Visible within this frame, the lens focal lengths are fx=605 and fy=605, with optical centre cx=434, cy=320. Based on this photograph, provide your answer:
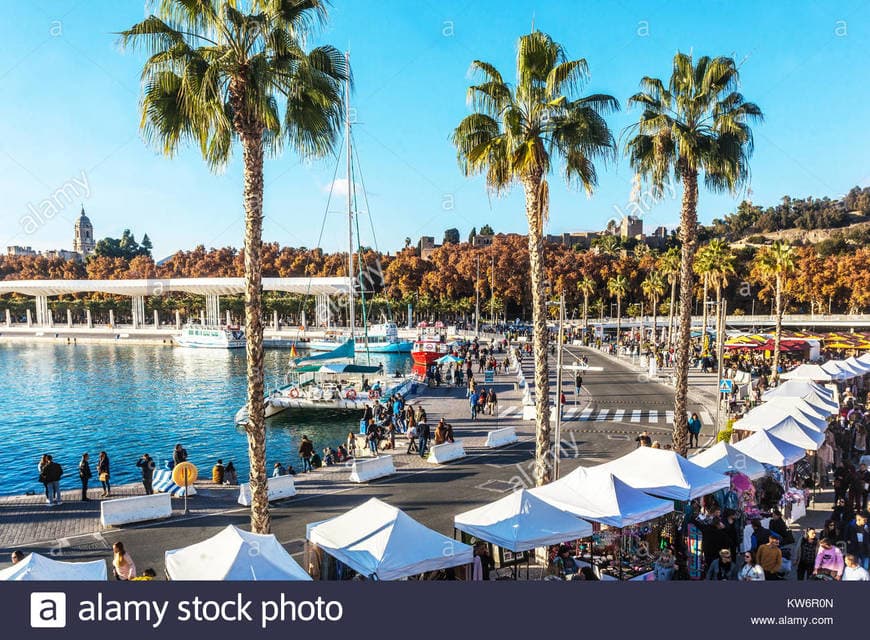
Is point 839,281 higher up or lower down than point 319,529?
higher up

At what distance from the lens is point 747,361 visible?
4362 cm

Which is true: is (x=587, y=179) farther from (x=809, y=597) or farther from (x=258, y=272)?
(x=809, y=597)

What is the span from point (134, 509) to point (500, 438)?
42.1 ft

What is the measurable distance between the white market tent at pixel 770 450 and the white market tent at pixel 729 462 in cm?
A: 36

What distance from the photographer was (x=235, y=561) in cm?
806

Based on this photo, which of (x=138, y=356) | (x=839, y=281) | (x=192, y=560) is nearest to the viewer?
(x=192, y=560)

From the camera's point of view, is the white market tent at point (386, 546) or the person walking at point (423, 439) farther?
the person walking at point (423, 439)

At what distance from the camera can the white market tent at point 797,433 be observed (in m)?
15.4

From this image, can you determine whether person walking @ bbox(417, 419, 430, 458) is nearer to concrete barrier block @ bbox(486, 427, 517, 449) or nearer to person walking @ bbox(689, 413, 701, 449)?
concrete barrier block @ bbox(486, 427, 517, 449)

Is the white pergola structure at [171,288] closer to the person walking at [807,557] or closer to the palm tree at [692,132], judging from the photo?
the palm tree at [692,132]

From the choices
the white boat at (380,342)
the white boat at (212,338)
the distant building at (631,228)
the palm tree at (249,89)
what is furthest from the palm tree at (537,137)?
the distant building at (631,228)

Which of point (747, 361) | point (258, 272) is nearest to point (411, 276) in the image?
point (747, 361)

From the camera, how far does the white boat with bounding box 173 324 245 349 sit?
7975 cm

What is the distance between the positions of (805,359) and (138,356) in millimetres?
70877
